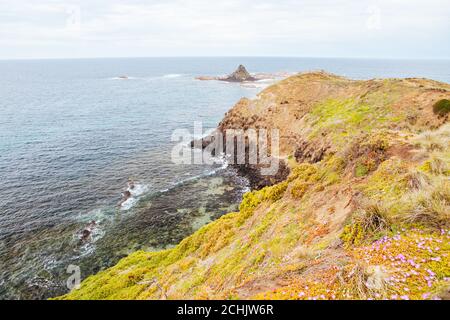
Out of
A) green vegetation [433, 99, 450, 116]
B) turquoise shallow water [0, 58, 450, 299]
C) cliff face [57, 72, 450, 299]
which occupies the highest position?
green vegetation [433, 99, 450, 116]

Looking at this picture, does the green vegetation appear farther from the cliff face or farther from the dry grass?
the dry grass

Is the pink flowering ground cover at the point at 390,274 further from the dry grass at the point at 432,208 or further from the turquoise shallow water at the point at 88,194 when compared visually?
the turquoise shallow water at the point at 88,194

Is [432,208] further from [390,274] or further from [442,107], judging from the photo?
[442,107]

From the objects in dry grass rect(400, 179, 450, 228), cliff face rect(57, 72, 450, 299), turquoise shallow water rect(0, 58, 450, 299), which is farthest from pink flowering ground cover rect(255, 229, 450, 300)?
turquoise shallow water rect(0, 58, 450, 299)

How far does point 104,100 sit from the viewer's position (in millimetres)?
118875

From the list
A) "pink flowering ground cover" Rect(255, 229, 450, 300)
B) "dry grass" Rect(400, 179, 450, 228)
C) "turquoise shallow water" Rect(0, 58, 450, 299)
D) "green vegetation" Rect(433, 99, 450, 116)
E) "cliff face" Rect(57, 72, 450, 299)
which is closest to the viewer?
"pink flowering ground cover" Rect(255, 229, 450, 300)

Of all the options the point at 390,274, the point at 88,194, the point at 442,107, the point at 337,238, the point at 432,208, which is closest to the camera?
the point at 390,274

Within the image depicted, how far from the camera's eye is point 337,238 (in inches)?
432

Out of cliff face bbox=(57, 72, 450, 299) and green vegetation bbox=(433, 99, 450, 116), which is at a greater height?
green vegetation bbox=(433, 99, 450, 116)

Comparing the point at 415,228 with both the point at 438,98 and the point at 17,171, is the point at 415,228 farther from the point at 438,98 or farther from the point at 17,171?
the point at 17,171

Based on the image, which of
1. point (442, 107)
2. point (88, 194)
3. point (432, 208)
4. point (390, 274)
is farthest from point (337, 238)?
point (88, 194)

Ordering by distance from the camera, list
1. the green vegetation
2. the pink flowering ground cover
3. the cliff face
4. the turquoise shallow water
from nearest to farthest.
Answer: the pink flowering ground cover < the cliff face < the turquoise shallow water < the green vegetation

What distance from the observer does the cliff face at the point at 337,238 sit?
7.82 metres

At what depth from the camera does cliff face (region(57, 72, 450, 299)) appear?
7.82m
